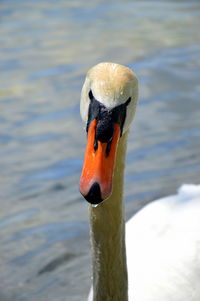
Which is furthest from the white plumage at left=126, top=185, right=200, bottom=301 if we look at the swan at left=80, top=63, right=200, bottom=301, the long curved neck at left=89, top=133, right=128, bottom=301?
the long curved neck at left=89, top=133, right=128, bottom=301

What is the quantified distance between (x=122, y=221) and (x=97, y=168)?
0.69 m

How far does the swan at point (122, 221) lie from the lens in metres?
3.10

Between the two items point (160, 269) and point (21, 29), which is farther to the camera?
point (21, 29)

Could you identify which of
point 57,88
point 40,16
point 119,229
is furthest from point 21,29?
point 119,229

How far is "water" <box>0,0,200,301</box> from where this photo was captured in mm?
5246

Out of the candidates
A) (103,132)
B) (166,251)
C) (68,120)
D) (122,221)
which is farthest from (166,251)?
(68,120)

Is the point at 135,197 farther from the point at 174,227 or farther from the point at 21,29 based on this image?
the point at 21,29

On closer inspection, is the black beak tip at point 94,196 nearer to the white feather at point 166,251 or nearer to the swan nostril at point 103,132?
the swan nostril at point 103,132

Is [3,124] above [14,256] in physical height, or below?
above

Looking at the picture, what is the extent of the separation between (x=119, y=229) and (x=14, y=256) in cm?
172

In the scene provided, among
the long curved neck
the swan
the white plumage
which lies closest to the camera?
the swan

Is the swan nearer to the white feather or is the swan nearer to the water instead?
the white feather

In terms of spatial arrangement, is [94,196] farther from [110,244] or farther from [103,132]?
[110,244]

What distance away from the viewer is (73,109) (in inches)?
285
